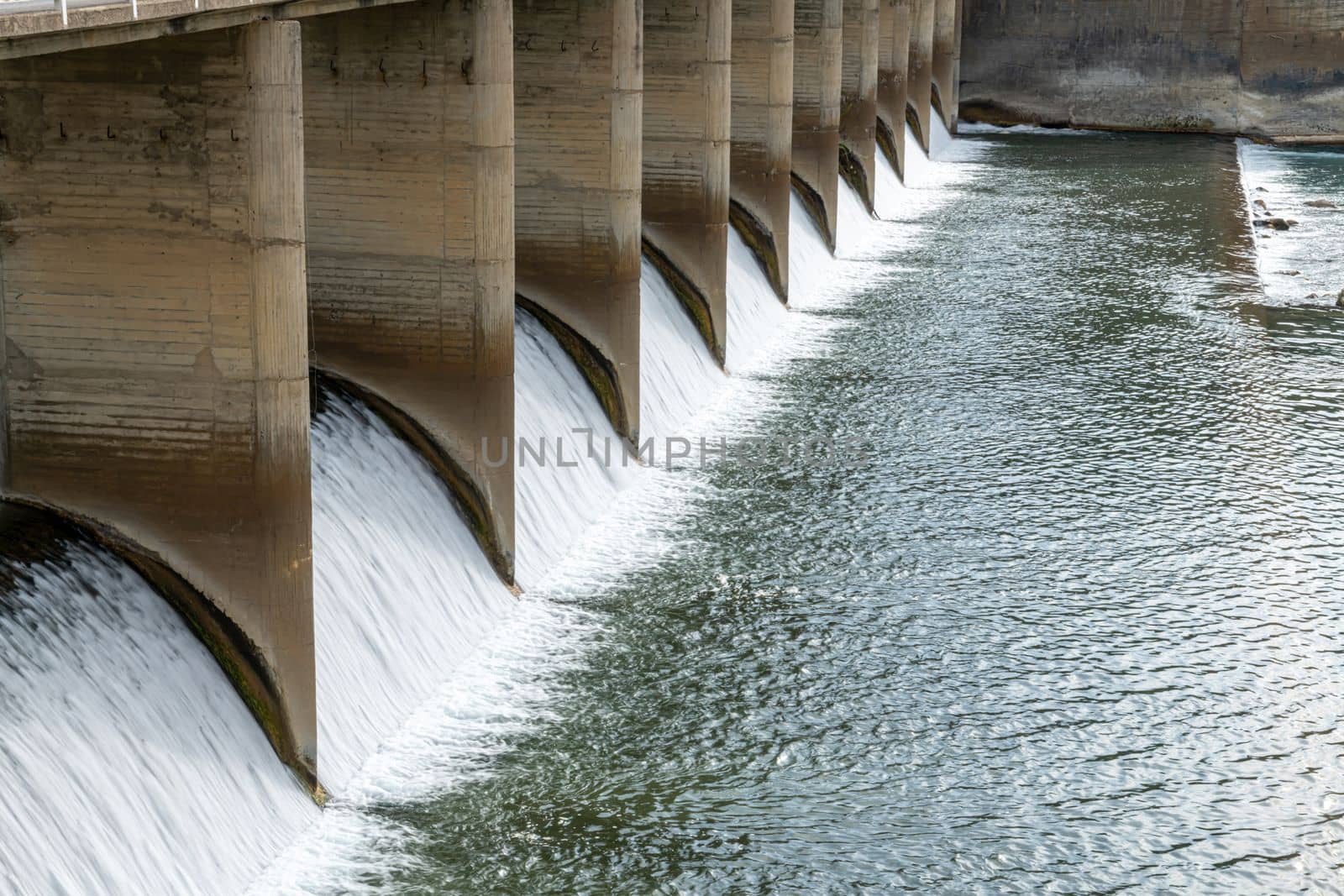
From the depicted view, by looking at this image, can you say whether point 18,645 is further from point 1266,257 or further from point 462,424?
point 1266,257

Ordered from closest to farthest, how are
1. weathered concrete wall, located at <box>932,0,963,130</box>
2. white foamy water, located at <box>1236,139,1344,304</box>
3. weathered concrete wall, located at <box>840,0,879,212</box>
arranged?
white foamy water, located at <box>1236,139,1344,304</box>, weathered concrete wall, located at <box>840,0,879,212</box>, weathered concrete wall, located at <box>932,0,963,130</box>

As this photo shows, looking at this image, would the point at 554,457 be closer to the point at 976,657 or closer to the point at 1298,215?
the point at 976,657

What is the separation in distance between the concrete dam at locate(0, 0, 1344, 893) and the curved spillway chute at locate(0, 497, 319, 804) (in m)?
0.02

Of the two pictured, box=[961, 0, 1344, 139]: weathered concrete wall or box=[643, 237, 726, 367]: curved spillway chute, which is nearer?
box=[643, 237, 726, 367]: curved spillway chute

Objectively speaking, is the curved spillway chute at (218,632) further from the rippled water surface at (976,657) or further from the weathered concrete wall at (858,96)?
the weathered concrete wall at (858,96)

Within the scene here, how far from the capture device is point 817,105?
34.5 meters

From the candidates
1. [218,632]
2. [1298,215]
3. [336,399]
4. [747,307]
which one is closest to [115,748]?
[218,632]

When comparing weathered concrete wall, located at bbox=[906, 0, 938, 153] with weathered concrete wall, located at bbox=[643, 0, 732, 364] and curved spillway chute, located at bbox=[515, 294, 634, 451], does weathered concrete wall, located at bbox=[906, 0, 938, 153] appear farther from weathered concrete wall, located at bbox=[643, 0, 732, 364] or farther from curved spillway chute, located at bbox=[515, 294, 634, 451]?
curved spillway chute, located at bbox=[515, 294, 634, 451]

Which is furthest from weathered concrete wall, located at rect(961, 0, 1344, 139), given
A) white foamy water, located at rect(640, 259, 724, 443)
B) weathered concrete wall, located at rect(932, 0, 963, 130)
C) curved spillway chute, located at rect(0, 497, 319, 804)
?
curved spillway chute, located at rect(0, 497, 319, 804)

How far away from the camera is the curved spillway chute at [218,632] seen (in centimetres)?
1309

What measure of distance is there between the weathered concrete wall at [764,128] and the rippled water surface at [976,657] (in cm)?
302

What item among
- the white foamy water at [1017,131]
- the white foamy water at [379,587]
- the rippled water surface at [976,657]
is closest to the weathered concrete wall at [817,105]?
the rippled water surface at [976,657]

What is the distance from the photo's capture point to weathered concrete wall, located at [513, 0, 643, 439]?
821 inches

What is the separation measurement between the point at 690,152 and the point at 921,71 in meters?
26.7
